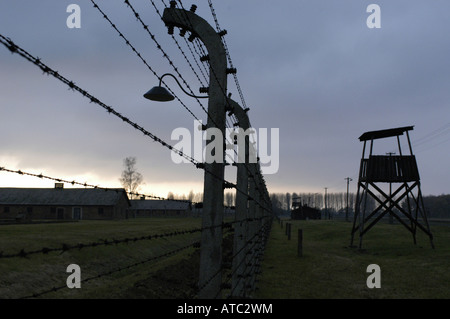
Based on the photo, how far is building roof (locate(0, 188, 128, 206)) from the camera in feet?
200

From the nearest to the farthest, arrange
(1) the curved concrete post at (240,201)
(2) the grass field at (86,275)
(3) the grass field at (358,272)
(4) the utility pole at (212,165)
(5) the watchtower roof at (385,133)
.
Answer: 1. (4) the utility pole at (212,165)
2. (1) the curved concrete post at (240,201)
3. (3) the grass field at (358,272)
4. (2) the grass field at (86,275)
5. (5) the watchtower roof at (385,133)

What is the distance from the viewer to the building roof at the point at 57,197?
6109cm

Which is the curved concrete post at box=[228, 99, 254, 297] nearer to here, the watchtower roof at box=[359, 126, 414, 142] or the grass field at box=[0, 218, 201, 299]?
the grass field at box=[0, 218, 201, 299]

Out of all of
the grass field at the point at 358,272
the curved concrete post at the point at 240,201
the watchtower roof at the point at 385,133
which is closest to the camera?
the curved concrete post at the point at 240,201

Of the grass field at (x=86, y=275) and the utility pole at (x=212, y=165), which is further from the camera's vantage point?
the grass field at (x=86, y=275)

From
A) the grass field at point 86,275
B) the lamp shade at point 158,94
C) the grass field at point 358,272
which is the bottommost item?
the grass field at point 86,275

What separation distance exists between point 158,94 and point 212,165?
1.57m

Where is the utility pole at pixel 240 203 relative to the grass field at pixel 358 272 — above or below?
above

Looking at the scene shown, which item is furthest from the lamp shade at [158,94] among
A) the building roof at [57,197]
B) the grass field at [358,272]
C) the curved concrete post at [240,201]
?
the building roof at [57,197]

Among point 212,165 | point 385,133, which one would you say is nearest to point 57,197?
point 385,133

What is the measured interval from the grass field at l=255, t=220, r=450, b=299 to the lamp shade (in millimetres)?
6839

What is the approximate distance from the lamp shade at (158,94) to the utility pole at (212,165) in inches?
34.2

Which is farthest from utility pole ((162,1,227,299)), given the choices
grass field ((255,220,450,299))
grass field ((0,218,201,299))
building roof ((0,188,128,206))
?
building roof ((0,188,128,206))

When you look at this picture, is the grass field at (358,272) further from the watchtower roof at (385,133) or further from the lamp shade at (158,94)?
the lamp shade at (158,94)
